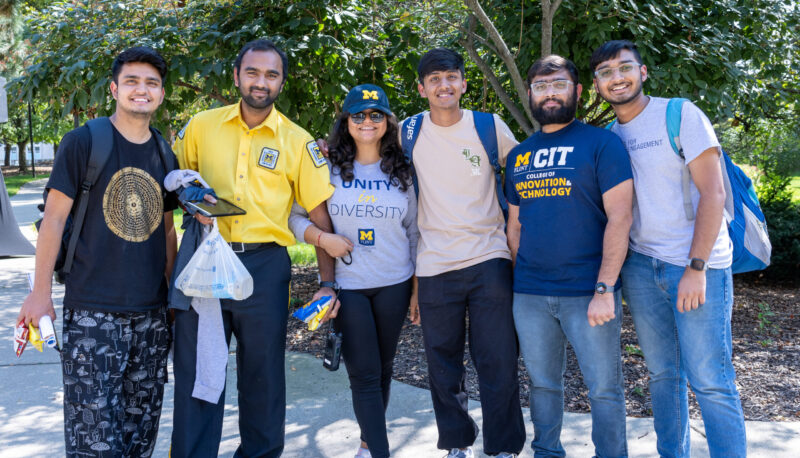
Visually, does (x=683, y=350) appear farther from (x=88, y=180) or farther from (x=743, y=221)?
(x=88, y=180)

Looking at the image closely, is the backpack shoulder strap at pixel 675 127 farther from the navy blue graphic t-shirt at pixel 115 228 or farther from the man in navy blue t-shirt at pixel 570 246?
the navy blue graphic t-shirt at pixel 115 228

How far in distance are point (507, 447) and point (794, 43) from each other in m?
4.43

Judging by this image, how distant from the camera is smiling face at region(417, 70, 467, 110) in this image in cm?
319

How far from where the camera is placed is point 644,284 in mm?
2916

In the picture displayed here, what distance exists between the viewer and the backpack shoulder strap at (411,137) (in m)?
3.30

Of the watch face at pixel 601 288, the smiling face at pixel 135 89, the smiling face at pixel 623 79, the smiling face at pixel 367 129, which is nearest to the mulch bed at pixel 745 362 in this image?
the watch face at pixel 601 288

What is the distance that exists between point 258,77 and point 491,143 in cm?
121

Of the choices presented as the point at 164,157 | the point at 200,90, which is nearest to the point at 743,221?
the point at 164,157

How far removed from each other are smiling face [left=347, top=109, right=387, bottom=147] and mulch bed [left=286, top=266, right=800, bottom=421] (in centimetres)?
202

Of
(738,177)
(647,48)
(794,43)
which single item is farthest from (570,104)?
(794,43)

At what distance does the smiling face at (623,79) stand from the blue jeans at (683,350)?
0.74m

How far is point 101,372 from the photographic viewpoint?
2.72 metres

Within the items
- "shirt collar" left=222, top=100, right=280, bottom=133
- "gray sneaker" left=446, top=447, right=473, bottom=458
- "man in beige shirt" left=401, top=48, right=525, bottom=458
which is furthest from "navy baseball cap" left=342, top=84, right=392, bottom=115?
"gray sneaker" left=446, top=447, right=473, bottom=458

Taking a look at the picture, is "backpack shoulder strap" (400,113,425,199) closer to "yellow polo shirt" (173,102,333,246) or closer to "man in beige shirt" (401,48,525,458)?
"man in beige shirt" (401,48,525,458)
